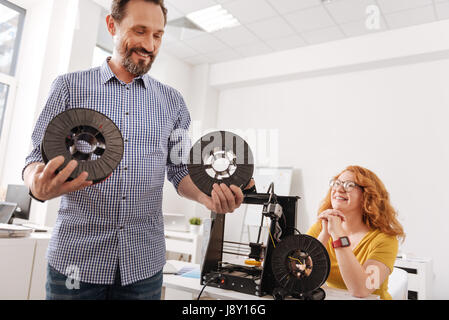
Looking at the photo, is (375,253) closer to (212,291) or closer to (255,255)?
(255,255)

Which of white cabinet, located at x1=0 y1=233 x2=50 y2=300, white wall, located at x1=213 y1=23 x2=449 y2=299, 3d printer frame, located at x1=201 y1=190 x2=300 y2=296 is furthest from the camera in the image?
white wall, located at x1=213 y1=23 x2=449 y2=299

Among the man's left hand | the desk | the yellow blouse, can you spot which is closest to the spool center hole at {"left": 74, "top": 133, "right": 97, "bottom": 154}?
the man's left hand

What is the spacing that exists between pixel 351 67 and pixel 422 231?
1.97 m

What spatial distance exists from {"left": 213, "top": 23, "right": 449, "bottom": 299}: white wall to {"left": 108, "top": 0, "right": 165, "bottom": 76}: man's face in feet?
11.7

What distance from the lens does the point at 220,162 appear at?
0.74 m

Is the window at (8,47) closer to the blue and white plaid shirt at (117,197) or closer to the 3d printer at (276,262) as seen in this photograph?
the 3d printer at (276,262)

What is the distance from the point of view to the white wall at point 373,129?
11.3 feet

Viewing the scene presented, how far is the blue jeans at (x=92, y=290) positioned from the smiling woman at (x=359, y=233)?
0.94 m

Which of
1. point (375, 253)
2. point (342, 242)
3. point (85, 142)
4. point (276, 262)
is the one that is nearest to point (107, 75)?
point (85, 142)

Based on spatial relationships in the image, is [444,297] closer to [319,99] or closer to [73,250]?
[319,99]

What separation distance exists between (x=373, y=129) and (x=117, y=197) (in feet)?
12.1

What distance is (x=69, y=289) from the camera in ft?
2.18

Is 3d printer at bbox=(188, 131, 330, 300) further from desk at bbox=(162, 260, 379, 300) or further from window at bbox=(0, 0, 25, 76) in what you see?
window at bbox=(0, 0, 25, 76)

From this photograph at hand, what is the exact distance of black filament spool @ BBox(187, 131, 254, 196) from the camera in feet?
2.27
